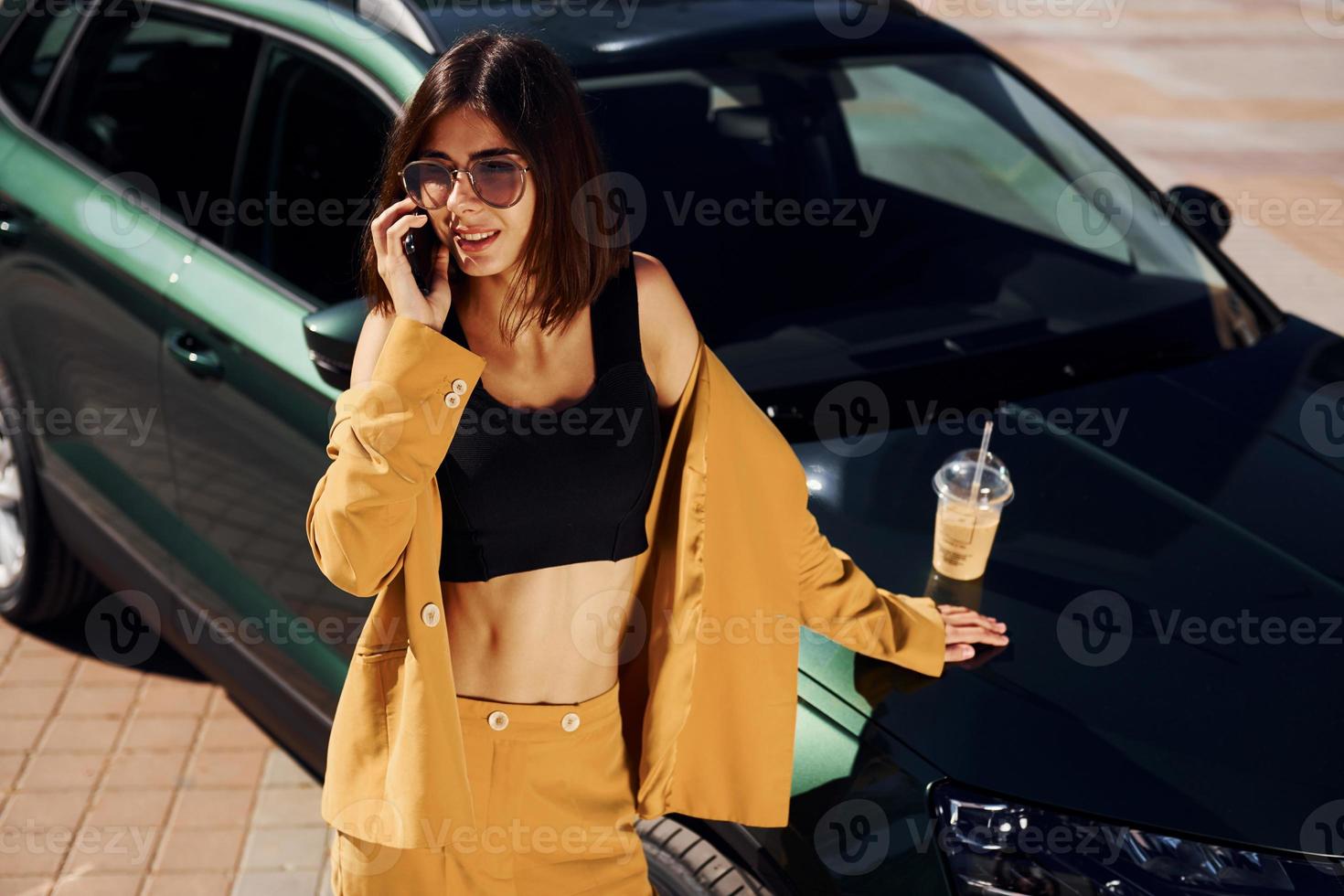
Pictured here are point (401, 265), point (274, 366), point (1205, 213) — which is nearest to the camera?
point (401, 265)

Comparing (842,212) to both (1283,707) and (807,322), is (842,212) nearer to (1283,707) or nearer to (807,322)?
(807,322)

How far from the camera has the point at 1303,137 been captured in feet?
30.5

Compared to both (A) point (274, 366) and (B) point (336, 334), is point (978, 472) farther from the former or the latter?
(A) point (274, 366)

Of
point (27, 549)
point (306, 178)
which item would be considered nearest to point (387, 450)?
point (306, 178)

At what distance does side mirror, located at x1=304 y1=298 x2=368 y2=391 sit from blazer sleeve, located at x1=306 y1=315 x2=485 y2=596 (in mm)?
440

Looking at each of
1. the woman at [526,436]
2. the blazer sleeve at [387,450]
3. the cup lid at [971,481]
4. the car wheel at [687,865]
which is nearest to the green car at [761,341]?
the car wheel at [687,865]

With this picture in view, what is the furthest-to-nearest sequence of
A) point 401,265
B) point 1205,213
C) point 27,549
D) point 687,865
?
1. point 27,549
2. point 1205,213
3. point 687,865
4. point 401,265

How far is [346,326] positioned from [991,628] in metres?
1.12

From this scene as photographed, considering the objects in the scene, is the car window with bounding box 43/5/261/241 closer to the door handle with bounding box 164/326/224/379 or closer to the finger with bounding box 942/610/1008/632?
the door handle with bounding box 164/326/224/379

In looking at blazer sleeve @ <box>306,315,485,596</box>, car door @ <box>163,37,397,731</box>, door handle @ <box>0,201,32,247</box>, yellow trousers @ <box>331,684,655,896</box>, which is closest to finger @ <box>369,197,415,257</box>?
blazer sleeve @ <box>306,315,485,596</box>

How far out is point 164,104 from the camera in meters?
3.73

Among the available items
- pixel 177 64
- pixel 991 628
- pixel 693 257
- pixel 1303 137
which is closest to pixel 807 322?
pixel 693 257

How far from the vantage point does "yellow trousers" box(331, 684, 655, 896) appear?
75.6 inches

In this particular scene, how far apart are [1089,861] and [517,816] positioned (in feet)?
2.54
